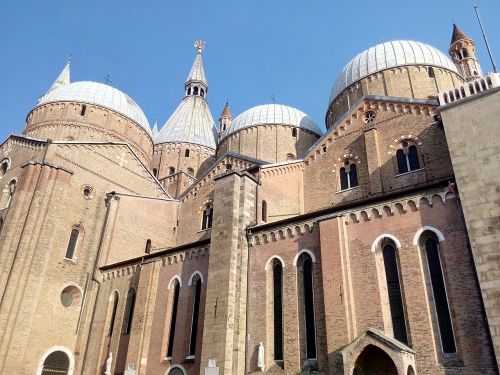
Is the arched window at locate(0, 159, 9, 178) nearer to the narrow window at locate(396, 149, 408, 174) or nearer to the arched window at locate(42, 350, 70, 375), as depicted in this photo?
the arched window at locate(42, 350, 70, 375)

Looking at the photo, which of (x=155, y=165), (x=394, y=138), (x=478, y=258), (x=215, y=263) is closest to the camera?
(x=478, y=258)

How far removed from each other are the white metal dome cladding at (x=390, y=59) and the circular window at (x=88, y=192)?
14.4m

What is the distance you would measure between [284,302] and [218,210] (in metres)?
4.30

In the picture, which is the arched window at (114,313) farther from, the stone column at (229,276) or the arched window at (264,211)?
the arched window at (264,211)

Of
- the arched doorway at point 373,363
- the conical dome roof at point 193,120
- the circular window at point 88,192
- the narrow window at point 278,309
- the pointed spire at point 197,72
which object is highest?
the pointed spire at point 197,72

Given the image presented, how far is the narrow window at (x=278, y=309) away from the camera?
13.4 metres

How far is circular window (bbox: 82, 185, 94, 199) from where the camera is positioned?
20616 millimetres

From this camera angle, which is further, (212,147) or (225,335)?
(212,147)

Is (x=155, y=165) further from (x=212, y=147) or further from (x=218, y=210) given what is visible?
(x=218, y=210)

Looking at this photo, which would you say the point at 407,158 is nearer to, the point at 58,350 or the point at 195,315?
the point at 195,315

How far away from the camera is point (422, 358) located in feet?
35.3

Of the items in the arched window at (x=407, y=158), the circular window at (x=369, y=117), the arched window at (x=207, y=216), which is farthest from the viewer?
the arched window at (x=207, y=216)

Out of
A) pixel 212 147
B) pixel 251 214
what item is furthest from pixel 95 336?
pixel 212 147

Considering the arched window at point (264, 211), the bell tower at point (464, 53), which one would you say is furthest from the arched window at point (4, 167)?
the bell tower at point (464, 53)
